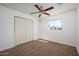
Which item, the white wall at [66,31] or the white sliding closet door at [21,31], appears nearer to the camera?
the white wall at [66,31]

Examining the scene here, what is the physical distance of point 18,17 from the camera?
3055mm

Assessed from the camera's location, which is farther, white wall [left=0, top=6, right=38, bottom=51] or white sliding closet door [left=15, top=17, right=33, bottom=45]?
white sliding closet door [left=15, top=17, right=33, bottom=45]

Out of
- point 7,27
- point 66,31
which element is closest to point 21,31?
point 7,27

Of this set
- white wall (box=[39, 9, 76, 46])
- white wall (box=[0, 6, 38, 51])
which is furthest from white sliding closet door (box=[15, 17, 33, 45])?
white wall (box=[39, 9, 76, 46])

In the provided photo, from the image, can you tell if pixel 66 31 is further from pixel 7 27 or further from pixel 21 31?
pixel 7 27

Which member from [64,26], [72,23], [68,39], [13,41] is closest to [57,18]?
[64,26]

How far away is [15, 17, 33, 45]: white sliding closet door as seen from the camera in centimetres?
297

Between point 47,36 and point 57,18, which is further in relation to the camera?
point 47,36

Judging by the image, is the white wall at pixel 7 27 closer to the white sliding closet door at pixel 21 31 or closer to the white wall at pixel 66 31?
the white sliding closet door at pixel 21 31

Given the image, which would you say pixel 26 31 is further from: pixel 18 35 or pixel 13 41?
pixel 13 41

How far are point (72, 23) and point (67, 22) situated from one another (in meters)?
0.22

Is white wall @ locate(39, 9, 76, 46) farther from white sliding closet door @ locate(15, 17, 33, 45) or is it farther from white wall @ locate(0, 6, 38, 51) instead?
white wall @ locate(0, 6, 38, 51)

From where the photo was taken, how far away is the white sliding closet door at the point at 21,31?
9.75ft

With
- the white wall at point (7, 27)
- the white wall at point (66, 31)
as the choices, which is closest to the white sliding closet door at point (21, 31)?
the white wall at point (7, 27)
